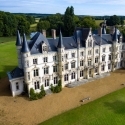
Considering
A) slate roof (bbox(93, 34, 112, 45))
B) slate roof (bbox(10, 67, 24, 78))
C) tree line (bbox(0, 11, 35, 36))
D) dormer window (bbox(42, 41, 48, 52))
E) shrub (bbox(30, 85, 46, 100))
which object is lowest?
shrub (bbox(30, 85, 46, 100))

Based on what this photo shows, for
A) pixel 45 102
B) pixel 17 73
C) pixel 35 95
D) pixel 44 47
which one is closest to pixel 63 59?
pixel 44 47

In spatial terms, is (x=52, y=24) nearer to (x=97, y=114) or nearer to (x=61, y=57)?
(x=61, y=57)

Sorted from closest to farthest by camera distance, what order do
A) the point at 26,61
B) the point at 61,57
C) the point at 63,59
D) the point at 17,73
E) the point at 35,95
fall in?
1. the point at 26,61
2. the point at 35,95
3. the point at 17,73
4. the point at 61,57
5. the point at 63,59

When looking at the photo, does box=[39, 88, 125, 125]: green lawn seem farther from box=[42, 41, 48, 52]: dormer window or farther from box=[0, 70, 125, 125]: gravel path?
box=[42, 41, 48, 52]: dormer window

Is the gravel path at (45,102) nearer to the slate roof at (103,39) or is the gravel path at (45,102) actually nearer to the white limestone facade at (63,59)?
the white limestone facade at (63,59)

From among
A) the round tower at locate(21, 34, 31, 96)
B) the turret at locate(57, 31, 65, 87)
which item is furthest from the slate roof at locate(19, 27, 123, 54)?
the round tower at locate(21, 34, 31, 96)

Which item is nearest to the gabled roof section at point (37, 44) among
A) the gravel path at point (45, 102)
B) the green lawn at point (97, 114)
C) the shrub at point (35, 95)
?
the shrub at point (35, 95)
